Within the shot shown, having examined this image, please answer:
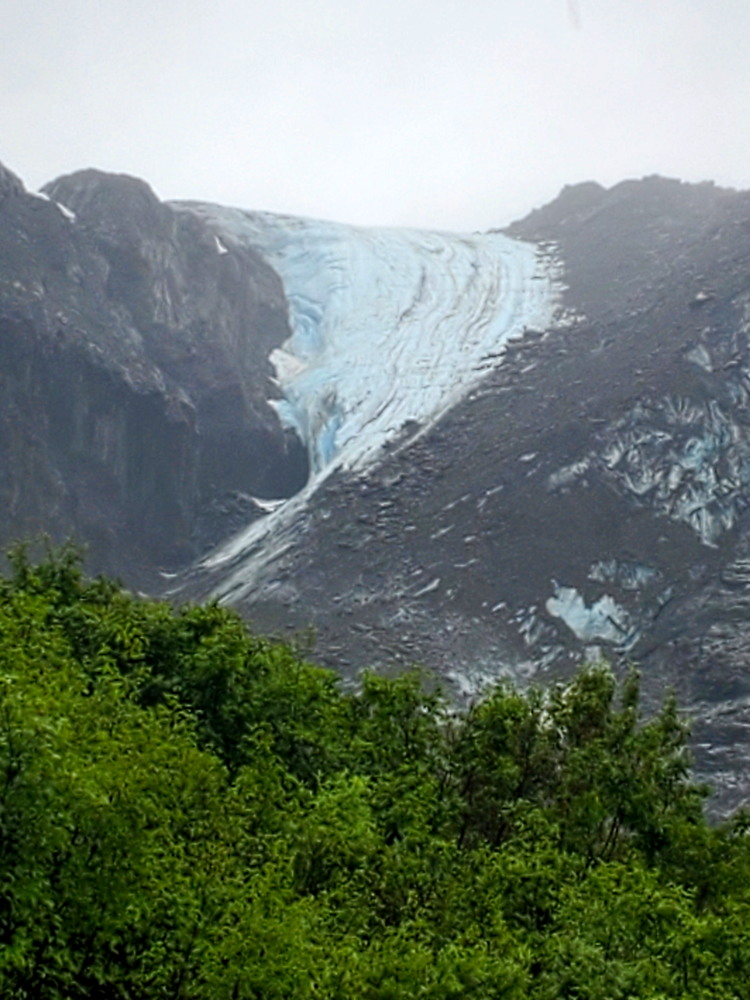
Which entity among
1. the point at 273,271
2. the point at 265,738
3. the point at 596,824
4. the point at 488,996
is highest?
the point at 273,271

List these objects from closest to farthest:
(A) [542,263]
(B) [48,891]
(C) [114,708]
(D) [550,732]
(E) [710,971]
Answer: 1. (B) [48,891]
2. (E) [710,971]
3. (C) [114,708]
4. (D) [550,732]
5. (A) [542,263]

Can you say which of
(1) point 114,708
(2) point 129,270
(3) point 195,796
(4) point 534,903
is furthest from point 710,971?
(2) point 129,270

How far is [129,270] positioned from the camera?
265 ft

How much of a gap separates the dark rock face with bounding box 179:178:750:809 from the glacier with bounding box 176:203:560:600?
6.88ft

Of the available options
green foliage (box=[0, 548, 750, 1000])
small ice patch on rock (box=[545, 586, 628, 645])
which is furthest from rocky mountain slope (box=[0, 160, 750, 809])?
green foliage (box=[0, 548, 750, 1000])

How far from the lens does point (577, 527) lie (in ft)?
195

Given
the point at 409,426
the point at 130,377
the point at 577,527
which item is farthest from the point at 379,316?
the point at 577,527

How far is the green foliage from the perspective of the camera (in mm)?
13523

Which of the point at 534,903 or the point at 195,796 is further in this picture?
the point at 534,903

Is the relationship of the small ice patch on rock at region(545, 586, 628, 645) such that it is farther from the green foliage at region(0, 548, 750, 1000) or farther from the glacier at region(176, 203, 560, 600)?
the green foliage at region(0, 548, 750, 1000)

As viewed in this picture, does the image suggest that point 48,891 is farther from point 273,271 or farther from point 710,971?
point 273,271

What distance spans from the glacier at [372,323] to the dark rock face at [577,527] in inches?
82.6

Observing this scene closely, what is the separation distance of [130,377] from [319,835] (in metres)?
57.6

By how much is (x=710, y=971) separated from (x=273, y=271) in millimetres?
76568
